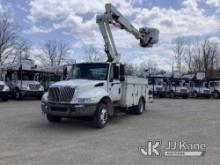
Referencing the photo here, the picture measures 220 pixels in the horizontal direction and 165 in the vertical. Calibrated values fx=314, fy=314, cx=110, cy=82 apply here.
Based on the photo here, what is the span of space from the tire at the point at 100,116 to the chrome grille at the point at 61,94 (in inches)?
39.1

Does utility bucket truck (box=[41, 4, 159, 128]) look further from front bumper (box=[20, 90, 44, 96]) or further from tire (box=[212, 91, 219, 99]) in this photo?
tire (box=[212, 91, 219, 99])

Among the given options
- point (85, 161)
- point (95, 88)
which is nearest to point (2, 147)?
point (85, 161)

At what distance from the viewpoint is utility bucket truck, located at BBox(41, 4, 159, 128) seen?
9836 mm

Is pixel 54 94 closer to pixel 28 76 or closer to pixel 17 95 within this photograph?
pixel 17 95

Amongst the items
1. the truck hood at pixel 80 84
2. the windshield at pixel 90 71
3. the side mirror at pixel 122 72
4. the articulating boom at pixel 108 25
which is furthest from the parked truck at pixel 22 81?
the truck hood at pixel 80 84

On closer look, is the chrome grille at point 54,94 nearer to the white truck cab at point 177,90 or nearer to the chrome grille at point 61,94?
the chrome grille at point 61,94

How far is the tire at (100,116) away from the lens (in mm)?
10133

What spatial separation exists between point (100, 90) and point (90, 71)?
3.95 ft

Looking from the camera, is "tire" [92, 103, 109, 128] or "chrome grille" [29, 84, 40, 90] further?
"chrome grille" [29, 84, 40, 90]

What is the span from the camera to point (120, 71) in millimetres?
11953

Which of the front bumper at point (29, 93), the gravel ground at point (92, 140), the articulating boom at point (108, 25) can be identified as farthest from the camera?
the front bumper at point (29, 93)

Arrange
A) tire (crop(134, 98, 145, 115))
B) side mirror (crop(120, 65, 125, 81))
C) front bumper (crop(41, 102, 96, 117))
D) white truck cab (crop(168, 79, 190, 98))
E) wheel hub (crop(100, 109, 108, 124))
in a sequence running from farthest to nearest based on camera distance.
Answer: white truck cab (crop(168, 79, 190, 98)), tire (crop(134, 98, 145, 115)), side mirror (crop(120, 65, 125, 81)), wheel hub (crop(100, 109, 108, 124)), front bumper (crop(41, 102, 96, 117))

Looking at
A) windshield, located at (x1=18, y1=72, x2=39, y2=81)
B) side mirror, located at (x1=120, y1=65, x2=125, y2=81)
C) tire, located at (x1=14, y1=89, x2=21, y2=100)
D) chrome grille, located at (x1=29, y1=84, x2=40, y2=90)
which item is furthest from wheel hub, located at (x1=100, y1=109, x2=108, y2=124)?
windshield, located at (x1=18, y1=72, x2=39, y2=81)

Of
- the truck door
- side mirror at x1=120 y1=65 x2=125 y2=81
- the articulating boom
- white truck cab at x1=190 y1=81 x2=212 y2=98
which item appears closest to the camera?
the truck door
